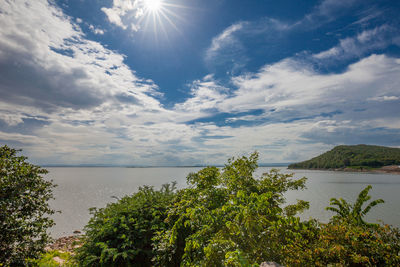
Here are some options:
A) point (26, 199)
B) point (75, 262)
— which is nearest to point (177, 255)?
point (75, 262)

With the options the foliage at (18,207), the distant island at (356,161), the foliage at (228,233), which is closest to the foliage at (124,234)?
the foliage at (228,233)

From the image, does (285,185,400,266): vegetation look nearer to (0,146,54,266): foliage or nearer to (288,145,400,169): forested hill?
(0,146,54,266): foliage

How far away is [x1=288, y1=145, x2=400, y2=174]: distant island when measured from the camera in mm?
121250

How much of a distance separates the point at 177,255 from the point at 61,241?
14.7m

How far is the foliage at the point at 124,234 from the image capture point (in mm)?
6422

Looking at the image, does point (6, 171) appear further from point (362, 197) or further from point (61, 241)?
point (362, 197)

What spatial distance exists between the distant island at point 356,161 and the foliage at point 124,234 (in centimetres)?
14282

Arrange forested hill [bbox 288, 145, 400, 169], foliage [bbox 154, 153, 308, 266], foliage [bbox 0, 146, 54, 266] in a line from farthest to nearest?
forested hill [bbox 288, 145, 400, 169] → foliage [bbox 0, 146, 54, 266] → foliage [bbox 154, 153, 308, 266]

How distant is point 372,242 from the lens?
451 cm

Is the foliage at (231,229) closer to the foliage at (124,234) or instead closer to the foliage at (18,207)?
the foliage at (124,234)

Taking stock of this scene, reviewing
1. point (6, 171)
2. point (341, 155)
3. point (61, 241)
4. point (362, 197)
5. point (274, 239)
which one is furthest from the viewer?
point (341, 155)

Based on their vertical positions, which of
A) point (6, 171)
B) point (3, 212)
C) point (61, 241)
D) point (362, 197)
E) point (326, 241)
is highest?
point (6, 171)

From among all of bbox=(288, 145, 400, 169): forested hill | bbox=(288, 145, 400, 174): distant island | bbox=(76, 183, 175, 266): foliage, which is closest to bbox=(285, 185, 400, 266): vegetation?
bbox=(76, 183, 175, 266): foliage

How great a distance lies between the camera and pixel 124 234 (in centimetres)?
672
